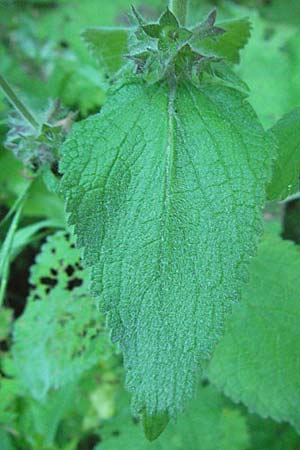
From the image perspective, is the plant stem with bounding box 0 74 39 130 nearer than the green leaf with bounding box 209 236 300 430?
Yes

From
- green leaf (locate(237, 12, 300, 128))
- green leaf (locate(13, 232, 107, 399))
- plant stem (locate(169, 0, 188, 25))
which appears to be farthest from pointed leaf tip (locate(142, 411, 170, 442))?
green leaf (locate(237, 12, 300, 128))

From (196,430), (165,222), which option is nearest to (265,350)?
(196,430)

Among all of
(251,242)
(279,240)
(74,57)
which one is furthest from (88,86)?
(251,242)

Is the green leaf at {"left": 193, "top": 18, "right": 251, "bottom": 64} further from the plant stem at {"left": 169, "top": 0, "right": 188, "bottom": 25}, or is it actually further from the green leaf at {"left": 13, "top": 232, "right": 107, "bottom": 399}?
the green leaf at {"left": 13, "top": 232, "right": 107, "bottom": 399}

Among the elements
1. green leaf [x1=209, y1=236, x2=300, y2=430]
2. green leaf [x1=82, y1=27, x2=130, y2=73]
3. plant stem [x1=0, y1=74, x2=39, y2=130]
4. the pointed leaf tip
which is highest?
green leaf [x1=82, y1=27, x2=130, y2=73]

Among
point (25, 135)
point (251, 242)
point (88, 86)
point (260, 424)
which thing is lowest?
point (260, 424)

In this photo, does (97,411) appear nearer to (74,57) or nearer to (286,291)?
(286,291)

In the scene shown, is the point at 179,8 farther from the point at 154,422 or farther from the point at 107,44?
the point at 154,422
